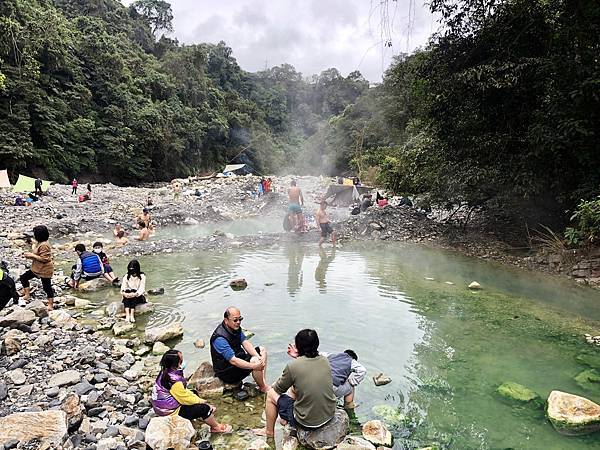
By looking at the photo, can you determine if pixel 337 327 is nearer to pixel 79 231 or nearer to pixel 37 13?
pixel 79 231

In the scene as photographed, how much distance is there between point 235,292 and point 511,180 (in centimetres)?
779

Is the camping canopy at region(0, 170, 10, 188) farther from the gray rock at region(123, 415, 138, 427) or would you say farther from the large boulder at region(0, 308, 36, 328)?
the gray rock at region(123, 415, 138, 427)

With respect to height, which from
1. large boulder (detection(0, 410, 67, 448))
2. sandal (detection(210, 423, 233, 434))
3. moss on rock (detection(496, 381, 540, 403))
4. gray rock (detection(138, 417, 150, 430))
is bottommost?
sandal (detection(210, 423, 233, 434))

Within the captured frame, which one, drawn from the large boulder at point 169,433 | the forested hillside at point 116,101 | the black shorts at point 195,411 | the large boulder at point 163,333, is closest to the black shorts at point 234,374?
the black shorts at point 195,411

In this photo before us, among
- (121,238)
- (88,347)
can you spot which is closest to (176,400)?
(88,347)

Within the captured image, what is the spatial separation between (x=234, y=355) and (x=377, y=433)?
178cm

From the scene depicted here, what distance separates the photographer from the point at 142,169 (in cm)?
4369

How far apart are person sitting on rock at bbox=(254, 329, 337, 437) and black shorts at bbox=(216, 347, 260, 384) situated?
106 cm

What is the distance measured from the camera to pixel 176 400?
4230 millimetres

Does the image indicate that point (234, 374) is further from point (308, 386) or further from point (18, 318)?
point (18, 318)

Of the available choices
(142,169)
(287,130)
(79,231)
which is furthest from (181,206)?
(287,130)

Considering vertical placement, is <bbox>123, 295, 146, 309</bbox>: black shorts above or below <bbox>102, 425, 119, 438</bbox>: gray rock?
above

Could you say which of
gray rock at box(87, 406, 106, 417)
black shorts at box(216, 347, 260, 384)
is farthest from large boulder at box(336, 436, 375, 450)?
gray rock at box(87, 406, 106, 417)

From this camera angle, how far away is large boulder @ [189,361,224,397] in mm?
4992
